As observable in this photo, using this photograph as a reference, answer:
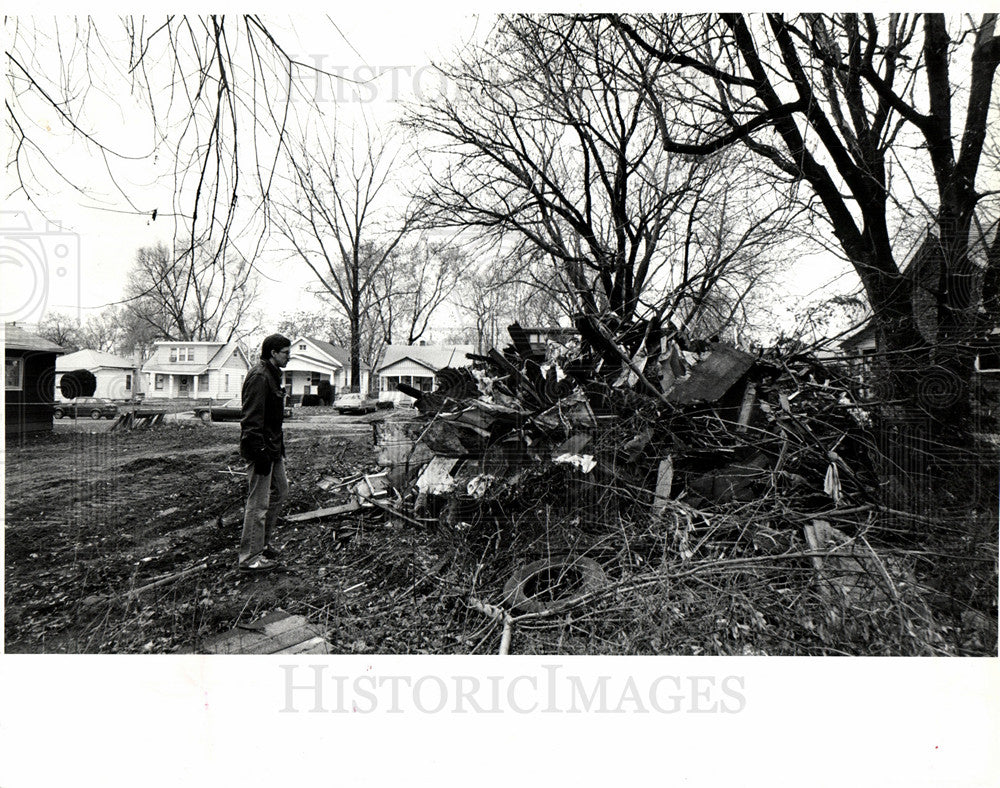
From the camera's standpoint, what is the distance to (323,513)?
317 cm

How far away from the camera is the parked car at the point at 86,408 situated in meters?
2.32

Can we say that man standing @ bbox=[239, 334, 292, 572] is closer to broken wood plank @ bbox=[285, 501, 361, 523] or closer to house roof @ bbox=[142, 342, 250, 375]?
house roof @ bbox=[142, 342, 250, 375]

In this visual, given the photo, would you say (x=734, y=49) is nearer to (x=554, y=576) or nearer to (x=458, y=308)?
(x=458, y=308)

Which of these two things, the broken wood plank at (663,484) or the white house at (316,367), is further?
the white house at (316,367)

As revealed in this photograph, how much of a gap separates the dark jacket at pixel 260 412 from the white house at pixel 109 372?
1.88 feet

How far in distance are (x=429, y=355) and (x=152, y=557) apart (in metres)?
2.03

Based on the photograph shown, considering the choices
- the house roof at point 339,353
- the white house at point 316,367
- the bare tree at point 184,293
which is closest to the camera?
the bare tree at point 184,293

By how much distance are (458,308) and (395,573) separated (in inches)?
73.9

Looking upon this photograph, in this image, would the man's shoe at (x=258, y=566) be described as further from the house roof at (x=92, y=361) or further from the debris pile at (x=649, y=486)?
the house roof at (x=92, y=361)

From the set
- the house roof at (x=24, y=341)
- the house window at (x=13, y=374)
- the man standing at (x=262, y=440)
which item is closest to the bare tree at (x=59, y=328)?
the house roof at (x=24, y=341)

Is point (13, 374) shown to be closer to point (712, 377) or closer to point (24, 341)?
point (24, 341)

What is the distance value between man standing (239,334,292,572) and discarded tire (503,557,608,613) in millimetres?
1367

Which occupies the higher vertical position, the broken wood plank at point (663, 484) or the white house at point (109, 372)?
the white house at point (109, 372)

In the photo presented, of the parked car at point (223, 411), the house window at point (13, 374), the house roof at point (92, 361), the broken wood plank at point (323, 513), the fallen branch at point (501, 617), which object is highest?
the house roof at point (92, 361)
